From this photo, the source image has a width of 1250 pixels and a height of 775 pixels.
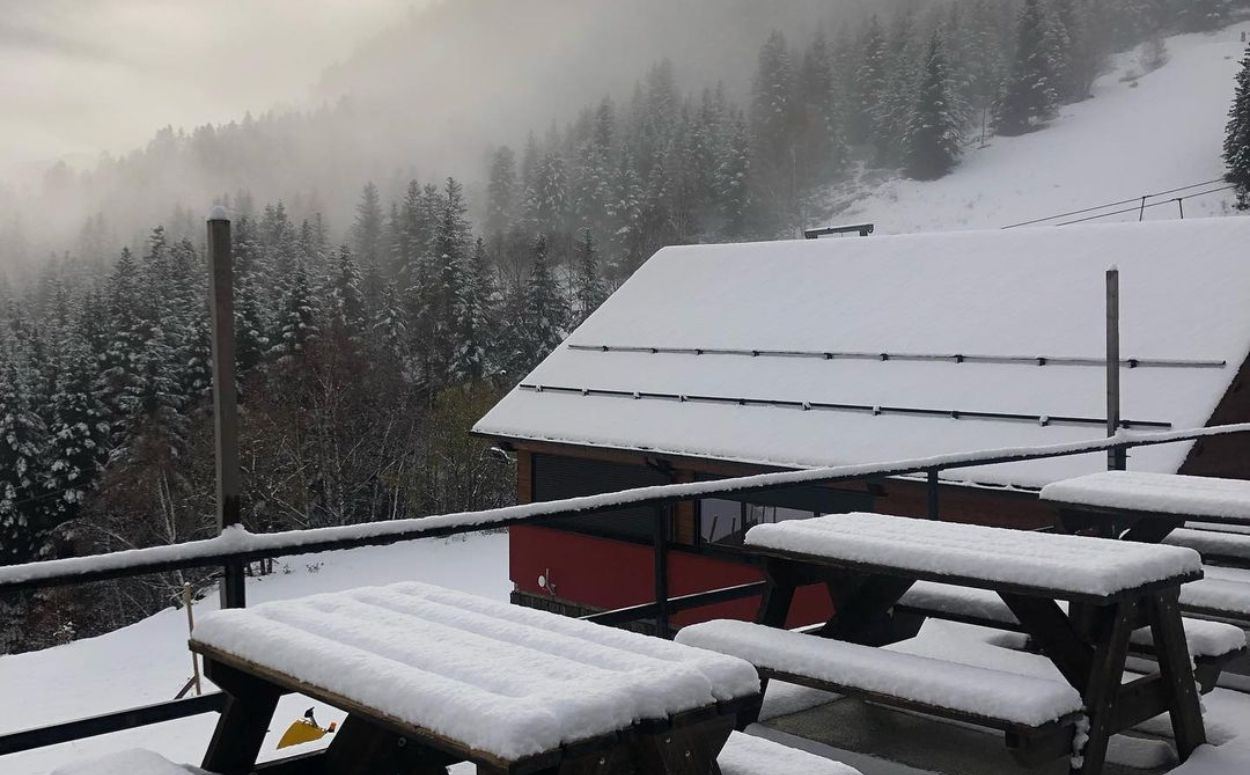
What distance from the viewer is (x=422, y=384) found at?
5062cm

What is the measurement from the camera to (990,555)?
316 centimetres

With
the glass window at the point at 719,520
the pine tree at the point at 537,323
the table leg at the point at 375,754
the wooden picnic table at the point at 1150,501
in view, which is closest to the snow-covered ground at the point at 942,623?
the wooden picnic table at the point at 1150,501

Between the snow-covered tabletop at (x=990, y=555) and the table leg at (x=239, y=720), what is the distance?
5.48 ft

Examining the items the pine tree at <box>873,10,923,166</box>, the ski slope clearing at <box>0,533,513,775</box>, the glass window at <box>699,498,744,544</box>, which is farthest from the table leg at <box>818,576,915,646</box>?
the pine tree at <box>873,10,923,166</box>

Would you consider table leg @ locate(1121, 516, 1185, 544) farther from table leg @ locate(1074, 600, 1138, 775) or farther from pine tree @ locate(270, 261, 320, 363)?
pine tree @ locate(270, 261, 320, 363)

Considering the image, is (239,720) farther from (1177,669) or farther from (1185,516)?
(1185,516)

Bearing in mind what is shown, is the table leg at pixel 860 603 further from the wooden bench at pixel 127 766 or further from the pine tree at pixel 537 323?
the pine tree at pixel 537 323

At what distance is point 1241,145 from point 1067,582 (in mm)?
64742

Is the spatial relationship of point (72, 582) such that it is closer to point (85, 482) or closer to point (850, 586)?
point (850, 586)

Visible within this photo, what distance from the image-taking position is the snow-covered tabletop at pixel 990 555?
2.93m

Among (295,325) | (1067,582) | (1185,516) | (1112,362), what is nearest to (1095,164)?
(295,325)

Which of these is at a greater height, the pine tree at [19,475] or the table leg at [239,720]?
the table leg at [239,720]

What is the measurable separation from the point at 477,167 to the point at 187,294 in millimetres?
102516

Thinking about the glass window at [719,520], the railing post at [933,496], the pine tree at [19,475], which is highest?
the railing post at [933,496]
